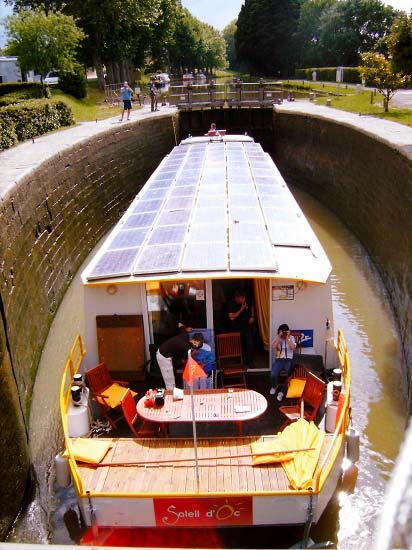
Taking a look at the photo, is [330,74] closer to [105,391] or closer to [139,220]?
[139,220]

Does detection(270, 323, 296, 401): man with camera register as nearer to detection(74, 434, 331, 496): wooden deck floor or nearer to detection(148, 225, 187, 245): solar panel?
detection(74, 434, 331, 496): wooden deck floor

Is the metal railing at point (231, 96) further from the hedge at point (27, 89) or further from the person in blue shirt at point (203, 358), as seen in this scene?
the person in blue shirt at point (203, 358)

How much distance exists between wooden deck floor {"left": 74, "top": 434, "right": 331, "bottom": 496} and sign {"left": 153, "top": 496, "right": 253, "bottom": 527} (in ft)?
0.36

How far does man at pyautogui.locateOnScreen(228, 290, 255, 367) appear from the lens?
9094mm

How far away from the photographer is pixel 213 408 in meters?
7.67

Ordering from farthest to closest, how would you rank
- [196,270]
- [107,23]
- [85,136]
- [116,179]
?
[107,23]
[116,179]
[85,136]
[196,270]

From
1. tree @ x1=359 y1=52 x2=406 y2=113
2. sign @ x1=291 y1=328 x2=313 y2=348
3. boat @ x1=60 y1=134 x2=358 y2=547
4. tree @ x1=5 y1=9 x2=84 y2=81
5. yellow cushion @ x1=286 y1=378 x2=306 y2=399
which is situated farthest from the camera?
tree @ x1=5 y1=9 x2=84 y2=81

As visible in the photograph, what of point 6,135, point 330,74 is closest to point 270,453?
point 6,135

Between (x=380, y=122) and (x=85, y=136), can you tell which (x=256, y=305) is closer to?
(x=85, y=136)

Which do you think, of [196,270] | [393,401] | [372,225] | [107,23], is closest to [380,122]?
[372,225]

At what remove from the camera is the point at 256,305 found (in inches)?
372

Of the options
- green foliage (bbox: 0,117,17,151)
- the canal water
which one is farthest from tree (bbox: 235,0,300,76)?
the canal water

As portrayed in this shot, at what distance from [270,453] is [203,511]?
1.06 m

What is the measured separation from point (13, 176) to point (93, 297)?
528cm
